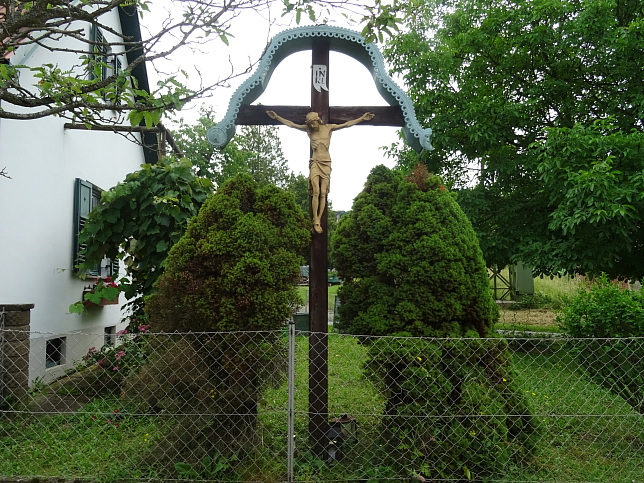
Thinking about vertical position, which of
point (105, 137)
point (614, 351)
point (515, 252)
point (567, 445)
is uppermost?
point (105, 137)

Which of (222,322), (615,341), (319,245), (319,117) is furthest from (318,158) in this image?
(615,341)

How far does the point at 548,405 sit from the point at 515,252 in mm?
3721

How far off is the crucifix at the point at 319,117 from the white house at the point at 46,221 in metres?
1.77

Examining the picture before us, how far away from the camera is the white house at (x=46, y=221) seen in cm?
612

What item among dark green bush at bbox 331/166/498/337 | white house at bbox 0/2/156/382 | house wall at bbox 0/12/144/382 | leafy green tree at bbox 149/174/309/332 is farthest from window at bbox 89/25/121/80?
dark green bush at bbox 331/166/498/337

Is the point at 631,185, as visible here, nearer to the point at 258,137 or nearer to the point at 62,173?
the point at 62,173

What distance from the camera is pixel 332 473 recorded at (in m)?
3.94

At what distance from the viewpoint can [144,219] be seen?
674cm

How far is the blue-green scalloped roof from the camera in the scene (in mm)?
4316

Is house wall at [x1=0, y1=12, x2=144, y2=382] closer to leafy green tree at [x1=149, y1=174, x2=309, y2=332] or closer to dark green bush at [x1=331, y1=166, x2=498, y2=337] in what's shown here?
leafy green tree at [x1=149, y1=174, x2=309, y2=332]

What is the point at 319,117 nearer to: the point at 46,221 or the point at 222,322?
the point at 222,322

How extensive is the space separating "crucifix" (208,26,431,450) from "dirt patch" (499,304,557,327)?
958 cm

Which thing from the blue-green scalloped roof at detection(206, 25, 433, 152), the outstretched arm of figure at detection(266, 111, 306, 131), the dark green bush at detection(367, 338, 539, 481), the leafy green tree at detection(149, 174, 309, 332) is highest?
the blue-green scalloped roof at detection(206, 25, 433, 152)

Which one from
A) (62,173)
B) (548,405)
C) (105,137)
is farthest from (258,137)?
(548,405)
